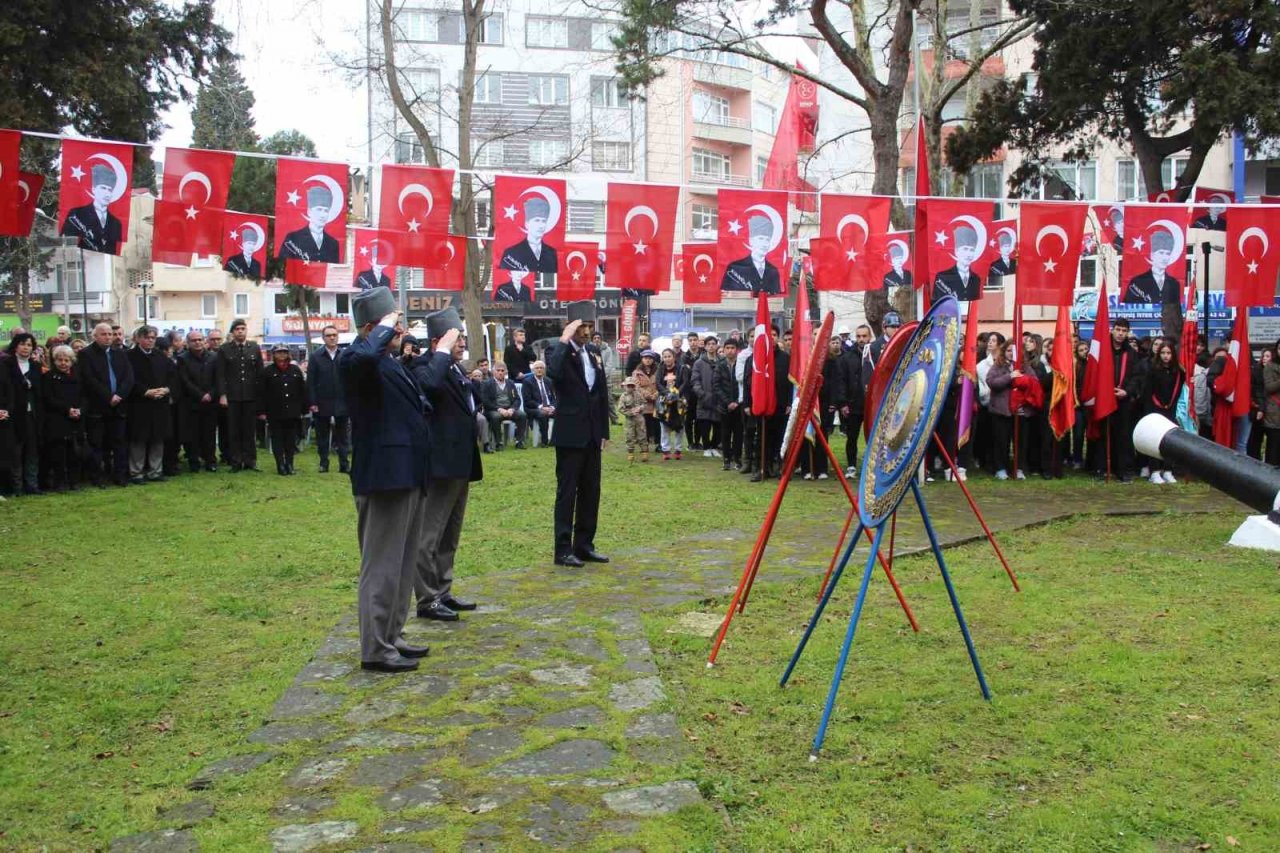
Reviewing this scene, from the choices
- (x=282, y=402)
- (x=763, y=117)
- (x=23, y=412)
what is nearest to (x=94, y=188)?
(x=23, y=412)

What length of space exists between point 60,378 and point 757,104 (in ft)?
149

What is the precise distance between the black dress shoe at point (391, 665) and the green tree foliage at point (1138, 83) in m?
13.6

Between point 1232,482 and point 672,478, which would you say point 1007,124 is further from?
point 1232,482

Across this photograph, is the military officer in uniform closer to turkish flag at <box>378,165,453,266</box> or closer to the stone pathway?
turkish flag at <box>378,165,453,266</box>

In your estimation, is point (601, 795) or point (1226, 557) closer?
point (601, 795)

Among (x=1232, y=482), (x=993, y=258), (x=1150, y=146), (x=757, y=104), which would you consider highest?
(x=757, y=104)

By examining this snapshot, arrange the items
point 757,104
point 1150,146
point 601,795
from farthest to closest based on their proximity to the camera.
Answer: point 757,104, point 1150,146, point 601,795

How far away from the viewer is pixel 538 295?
4816cm

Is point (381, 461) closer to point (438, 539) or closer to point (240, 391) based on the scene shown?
point (438, 539)

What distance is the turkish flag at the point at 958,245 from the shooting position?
14266 mm

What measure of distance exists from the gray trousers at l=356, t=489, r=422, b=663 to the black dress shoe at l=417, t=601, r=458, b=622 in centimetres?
92

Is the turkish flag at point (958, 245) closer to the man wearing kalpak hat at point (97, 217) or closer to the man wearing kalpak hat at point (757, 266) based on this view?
the man wearing kalpak hat at point (757, 266)

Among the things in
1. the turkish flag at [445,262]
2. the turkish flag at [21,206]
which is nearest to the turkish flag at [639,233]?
the turkish flag at [445,262]

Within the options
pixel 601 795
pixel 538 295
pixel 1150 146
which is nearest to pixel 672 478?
pixel 1150 146
